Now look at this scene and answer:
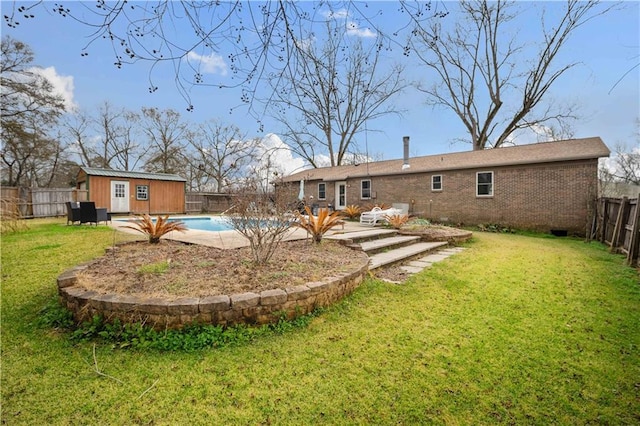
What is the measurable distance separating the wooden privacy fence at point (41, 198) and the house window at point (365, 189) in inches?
587

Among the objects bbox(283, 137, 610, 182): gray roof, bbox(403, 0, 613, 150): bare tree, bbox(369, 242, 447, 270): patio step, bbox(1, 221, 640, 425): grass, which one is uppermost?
bbox(403, 0, 613, 150): bare tree

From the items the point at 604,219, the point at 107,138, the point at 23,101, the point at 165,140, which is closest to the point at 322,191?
the point at 604,219

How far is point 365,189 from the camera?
1700cm

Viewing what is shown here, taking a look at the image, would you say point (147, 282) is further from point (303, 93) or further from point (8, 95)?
point (8, 95)

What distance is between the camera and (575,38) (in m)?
16.2

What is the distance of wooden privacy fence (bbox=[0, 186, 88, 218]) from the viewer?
13.8 metres

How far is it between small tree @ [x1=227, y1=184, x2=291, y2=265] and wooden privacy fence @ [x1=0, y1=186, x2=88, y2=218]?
1554cm

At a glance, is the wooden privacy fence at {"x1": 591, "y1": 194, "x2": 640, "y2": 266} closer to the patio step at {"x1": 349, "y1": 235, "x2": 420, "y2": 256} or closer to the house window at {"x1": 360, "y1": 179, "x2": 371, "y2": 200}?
the patio step at {"x1": 349, "y1": 235, "x2": 420, "y2": 256}

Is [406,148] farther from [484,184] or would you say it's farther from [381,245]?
[381,245]

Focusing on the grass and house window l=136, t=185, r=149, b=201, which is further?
house window l=136, t=185, r=149, b=201

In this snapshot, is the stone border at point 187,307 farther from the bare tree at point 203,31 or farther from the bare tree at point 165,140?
the bare tree at point 165,140

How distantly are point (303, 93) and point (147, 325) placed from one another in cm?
284

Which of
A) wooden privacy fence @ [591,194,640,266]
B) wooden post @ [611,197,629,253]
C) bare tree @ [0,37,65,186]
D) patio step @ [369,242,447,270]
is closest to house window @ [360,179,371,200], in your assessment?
patio step @ [369,242,447,270]

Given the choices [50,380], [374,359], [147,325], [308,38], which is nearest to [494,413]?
[374,359]
